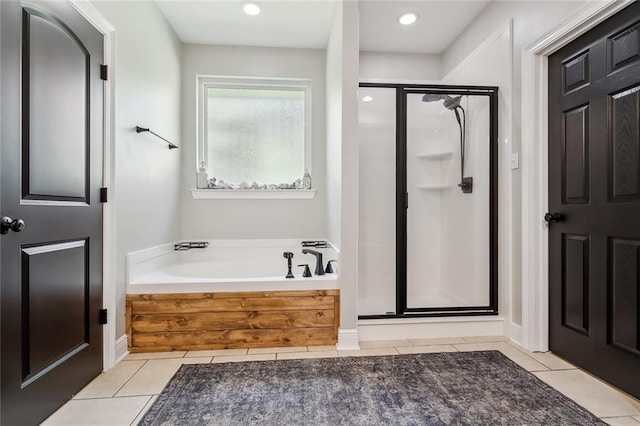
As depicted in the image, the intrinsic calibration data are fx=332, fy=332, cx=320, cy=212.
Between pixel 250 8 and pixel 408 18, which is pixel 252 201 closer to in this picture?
pixel 250 8

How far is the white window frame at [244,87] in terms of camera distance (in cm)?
324

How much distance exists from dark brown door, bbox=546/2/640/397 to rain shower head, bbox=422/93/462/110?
0.75 meters

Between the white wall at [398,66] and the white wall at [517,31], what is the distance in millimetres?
715

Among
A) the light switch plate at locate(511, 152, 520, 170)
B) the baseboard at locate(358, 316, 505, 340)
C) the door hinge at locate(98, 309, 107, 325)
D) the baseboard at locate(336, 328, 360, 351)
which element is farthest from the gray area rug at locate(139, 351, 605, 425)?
the light switch plate at locate(511, 152, 520, 170)

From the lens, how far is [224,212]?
10.7ft

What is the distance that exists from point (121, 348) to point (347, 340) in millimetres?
1402

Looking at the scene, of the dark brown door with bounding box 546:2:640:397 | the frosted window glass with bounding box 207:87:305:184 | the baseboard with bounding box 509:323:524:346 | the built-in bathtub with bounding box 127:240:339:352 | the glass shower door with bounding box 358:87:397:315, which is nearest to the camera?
the dark brown door with bounding box 546:2:640:397

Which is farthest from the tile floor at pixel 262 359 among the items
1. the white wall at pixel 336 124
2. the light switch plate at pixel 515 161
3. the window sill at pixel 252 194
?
the window sill at pixel 252 194

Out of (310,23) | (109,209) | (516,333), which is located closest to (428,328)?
(516,333)

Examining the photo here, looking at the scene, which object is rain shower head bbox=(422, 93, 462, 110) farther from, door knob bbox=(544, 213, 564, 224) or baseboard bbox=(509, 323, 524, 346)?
baseboard bbox=(509, 323, 524, 346)

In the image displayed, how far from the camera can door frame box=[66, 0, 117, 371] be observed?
1885 millimetres

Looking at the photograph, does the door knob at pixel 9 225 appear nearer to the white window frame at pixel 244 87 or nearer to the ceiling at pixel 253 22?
the white window frame at pixel 244 87

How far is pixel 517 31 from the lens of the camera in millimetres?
2270

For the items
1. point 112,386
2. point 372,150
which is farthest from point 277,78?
point 112,386
